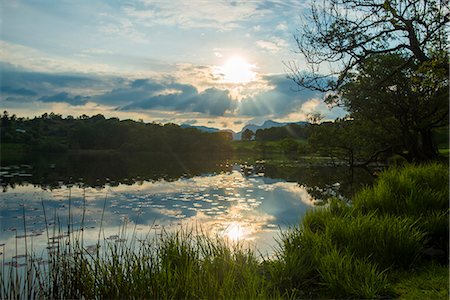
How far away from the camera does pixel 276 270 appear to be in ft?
20.5

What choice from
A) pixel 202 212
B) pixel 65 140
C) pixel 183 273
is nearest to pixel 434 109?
pixel 202 212

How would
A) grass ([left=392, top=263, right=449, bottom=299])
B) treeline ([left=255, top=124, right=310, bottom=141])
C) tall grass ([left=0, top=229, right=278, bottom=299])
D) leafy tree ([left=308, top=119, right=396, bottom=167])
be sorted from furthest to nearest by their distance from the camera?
treeline ([left=255, top=124, right=310, bottom=141])
leafy tree ([left=308, top=119, right=396, bottom=167])
grass ([left=392, top=263, right=449, bottom=299])
tall grass ([left=0, top=229, right=278, bottom=299])

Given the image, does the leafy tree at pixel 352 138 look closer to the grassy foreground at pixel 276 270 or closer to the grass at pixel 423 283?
the grassy foreground at pixel 276 270

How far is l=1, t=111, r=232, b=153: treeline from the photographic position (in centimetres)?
7838

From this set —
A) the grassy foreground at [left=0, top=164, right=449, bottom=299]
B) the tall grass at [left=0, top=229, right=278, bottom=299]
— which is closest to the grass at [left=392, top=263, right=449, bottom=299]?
the grassy foreground at [left=0, top=164, right=449, bottom=299]

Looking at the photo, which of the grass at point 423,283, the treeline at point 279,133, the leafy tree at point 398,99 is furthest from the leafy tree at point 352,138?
the treeline at point 279,133

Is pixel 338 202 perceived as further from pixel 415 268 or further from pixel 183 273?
pixel 183 273

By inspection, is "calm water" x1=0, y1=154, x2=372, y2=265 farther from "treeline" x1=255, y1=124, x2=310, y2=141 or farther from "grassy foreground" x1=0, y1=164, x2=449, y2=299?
"treeline" x1=255, y1=124, x2=310, y2=141

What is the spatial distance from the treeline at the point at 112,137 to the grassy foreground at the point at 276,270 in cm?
7694

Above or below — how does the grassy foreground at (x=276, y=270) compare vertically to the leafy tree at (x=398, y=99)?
below

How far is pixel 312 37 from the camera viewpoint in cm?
1523

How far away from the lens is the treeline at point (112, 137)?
78.4 meters

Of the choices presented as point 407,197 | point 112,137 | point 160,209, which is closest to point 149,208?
point 160,209

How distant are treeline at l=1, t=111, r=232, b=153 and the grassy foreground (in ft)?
252
